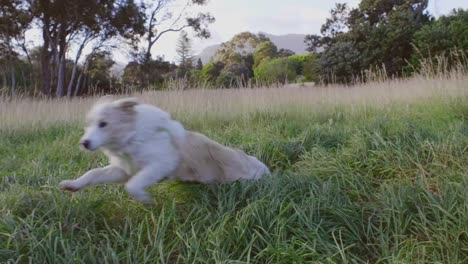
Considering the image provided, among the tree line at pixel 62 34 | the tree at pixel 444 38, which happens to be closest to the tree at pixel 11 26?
the tree line at pixel 62 34

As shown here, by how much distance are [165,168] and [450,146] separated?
2315mm

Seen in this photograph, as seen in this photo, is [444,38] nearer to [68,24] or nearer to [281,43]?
[68,24]

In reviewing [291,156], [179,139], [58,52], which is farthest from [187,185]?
[58,52]

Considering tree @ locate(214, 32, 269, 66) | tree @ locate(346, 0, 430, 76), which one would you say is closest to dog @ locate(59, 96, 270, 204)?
tree @ locate(346, 0, 430, 76)

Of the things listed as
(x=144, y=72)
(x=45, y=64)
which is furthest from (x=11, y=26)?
(x=144, y=72)

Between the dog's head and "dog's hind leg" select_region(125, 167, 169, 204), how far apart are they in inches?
10.0

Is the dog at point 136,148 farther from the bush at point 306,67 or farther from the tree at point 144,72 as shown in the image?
the tree at point 144,72

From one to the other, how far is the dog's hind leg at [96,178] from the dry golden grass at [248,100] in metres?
4.39

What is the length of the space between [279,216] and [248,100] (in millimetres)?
5346

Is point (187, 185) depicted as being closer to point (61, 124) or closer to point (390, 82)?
point (61, 124)

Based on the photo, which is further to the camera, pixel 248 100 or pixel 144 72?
pixel 144 72

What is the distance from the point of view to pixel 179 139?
2.67 m

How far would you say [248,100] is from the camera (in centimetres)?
743

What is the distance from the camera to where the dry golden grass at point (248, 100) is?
6.74m
